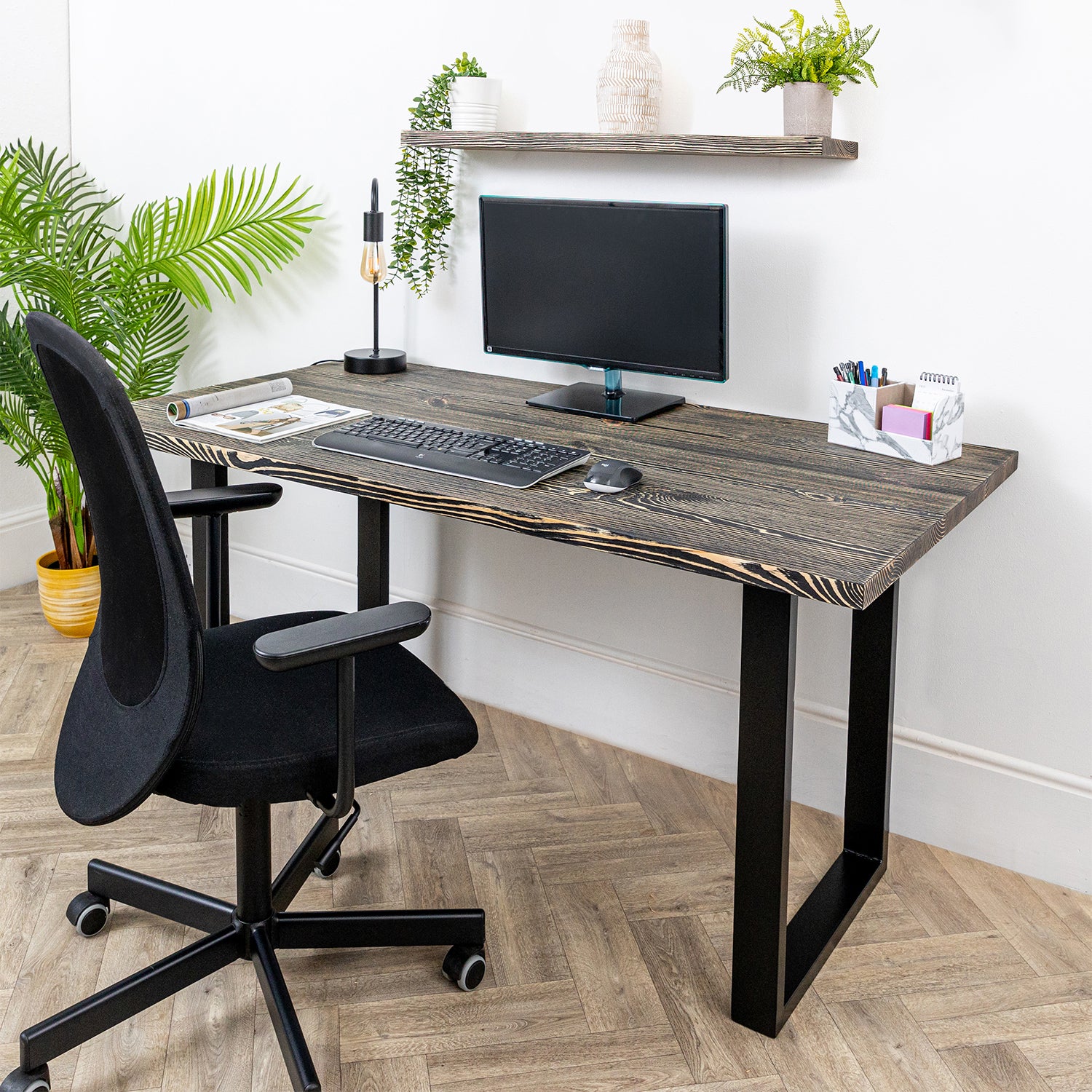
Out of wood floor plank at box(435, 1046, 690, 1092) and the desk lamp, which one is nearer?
wood floor plank at box(435, 1046, 690, 1092)

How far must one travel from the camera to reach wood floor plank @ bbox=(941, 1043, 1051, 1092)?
1773mm

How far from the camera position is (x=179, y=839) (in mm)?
2371

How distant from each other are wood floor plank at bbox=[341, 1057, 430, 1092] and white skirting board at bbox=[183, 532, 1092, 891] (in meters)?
1.09

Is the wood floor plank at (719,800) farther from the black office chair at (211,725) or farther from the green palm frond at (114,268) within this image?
the green palm frond at (114,268)

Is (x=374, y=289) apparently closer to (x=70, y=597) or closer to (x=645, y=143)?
(x=645, y=143)

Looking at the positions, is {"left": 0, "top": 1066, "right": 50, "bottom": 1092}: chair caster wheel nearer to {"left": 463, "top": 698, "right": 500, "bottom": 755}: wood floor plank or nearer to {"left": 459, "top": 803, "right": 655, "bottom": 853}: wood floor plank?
{"left": 459, "top": 803, "right": 655, "bottom": 853}: wood floor plank

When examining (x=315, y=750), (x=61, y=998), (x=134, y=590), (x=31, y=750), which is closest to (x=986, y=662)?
(x=315, y=750)

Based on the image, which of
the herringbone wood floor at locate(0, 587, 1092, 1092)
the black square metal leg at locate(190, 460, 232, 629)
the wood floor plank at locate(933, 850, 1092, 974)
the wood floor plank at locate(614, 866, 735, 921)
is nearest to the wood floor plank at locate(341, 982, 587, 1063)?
the herringbone wood floor at locate(0, 587, 1092, 1092)

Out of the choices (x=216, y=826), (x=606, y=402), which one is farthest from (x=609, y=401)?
(x=216, y=826)

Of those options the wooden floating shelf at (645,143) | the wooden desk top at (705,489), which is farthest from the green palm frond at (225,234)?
the wooden desk top at (705,489)

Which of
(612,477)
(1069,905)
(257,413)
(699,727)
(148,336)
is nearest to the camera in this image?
(612,477)

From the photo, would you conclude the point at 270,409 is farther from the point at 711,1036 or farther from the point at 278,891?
the point at 711,1036

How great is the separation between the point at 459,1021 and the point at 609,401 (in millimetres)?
1212

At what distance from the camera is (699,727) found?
8.77 ft
